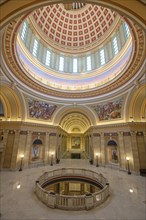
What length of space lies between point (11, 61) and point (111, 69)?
15063 mm

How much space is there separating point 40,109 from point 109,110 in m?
11.1

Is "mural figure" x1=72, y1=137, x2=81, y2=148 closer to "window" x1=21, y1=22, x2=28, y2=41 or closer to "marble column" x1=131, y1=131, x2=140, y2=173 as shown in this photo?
"marble column" x1=131, y1=131, x2=140, y2=173

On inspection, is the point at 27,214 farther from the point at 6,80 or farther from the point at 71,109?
the point at 71,109

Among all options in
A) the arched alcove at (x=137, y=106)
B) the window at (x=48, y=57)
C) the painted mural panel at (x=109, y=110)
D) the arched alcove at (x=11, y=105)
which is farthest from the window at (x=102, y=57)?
the arched alcove at (x=11, y=105)

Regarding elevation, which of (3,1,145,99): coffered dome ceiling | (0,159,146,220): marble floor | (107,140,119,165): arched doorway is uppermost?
(3,1,145,99): coffered dome ceiling

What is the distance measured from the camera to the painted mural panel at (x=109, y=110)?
→ 16.1m

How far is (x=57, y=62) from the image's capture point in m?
23.1

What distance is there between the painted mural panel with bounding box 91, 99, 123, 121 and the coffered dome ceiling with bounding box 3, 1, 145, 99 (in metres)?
1.94

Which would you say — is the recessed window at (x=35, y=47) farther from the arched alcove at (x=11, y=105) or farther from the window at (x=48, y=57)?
the arched alcove at (x=11, y=105)

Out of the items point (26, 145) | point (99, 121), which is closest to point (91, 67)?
point (99, 121)

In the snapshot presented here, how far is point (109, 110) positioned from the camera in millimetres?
17312

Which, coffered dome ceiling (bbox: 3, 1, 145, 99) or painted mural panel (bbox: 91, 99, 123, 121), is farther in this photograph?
painted mural panel (bbox: 91, 99, 123, 121)

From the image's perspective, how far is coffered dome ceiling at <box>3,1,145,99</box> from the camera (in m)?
14.9

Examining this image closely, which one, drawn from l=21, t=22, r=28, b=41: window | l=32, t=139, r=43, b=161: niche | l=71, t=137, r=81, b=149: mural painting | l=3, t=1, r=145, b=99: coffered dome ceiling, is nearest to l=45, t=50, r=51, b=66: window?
l=3, t=1, r=145, b=99: coffered dome ceiling
